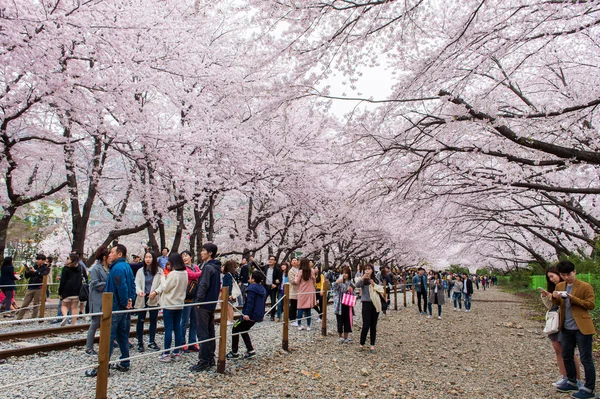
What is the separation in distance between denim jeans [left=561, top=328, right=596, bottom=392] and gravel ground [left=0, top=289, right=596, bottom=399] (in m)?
0.37

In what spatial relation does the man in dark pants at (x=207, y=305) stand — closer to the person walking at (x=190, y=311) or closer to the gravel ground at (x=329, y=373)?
the gravel ground at (x=329, y=373)

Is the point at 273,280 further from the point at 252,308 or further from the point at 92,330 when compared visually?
the point at 92,330

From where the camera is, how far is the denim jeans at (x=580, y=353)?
4.90 metres

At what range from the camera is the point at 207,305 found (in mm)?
5773

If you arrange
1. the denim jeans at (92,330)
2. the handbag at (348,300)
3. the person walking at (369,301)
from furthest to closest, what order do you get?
the handbag at (348,300) → the person walking at (369,301) → the denim jeans at (92,330)

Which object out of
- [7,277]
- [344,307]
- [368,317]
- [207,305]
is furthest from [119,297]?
[7,277]

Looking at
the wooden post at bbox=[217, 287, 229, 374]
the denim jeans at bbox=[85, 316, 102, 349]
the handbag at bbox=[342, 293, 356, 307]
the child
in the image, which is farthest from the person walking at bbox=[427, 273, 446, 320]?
the denim jeans at bbox=[85, 316, 102, 349]

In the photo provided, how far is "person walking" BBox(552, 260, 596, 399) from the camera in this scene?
491 cm

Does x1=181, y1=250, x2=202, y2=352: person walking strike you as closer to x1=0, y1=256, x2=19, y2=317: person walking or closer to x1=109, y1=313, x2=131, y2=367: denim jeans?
x1=109, y1=313, x2=131, y2=367: denim jeans

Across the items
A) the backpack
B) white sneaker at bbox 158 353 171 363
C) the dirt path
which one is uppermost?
the backpack

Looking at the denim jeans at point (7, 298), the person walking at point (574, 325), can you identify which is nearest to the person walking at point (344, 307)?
the person walking at point (574, 325)

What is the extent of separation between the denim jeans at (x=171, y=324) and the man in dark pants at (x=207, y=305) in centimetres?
68

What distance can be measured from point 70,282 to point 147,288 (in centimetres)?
251

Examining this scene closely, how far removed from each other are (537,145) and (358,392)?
4664 millimetres
